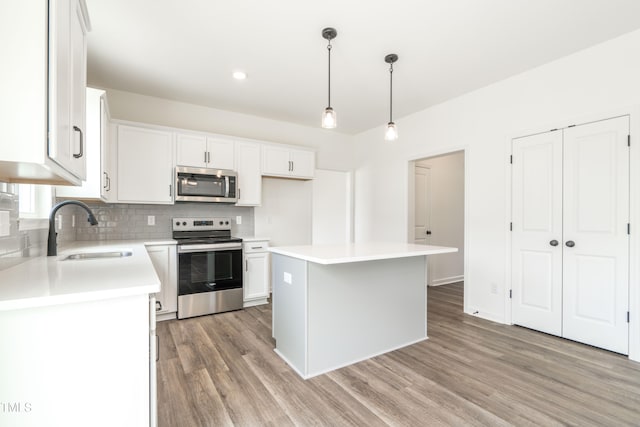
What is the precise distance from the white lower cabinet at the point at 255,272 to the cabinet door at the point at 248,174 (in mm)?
605

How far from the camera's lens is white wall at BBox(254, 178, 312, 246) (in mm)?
4598

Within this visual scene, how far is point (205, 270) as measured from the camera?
3.61 metres

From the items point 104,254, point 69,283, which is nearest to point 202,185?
point 104,254

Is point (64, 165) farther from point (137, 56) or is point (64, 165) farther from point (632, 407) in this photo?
point (632, 407)

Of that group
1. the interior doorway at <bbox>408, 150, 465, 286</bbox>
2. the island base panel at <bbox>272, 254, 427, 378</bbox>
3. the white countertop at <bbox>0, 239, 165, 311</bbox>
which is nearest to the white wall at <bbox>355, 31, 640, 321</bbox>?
the interior doorway at <bbox>408, 150, 465, 286</bbox>

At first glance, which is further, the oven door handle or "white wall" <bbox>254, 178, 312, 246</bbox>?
"white wall" <bbox>254, 178, 312, 246</bbox>

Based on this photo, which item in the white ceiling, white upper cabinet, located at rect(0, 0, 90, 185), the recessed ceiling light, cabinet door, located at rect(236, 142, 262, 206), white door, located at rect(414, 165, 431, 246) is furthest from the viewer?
white door, located at rect(414, 165, 431, 246)

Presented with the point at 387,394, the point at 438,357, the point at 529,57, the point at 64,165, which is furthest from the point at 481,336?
the point at 64,165

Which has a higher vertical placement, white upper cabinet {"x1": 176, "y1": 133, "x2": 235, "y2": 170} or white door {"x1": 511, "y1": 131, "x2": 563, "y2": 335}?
white upper cabinet {"x1": 176, "y1": 133, "x2": 235, "y2": 170}

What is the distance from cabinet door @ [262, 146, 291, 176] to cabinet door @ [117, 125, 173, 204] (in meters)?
1.21

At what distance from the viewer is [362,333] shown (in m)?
2.54

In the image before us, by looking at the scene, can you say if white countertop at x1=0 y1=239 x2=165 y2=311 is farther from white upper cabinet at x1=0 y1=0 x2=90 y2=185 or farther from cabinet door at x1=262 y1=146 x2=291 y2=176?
cabinet door at x1=262 y1=146 x2=291 y2=176

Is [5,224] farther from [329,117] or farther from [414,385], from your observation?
[414,385]

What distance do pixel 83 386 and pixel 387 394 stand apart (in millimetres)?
1717
